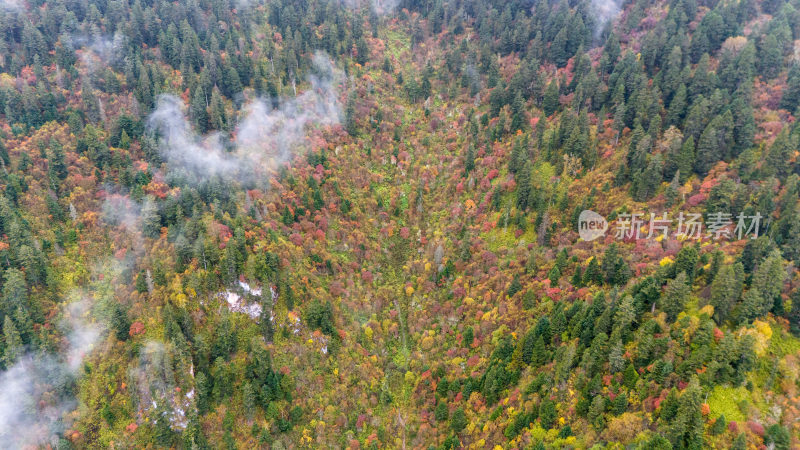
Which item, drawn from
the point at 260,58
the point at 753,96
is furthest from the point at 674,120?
the point at 260,58

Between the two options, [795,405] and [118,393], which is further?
[118,393]

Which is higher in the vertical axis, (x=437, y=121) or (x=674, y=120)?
(x=674, y=120)

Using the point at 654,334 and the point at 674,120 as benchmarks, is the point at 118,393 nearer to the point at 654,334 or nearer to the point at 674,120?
the point at 654,334

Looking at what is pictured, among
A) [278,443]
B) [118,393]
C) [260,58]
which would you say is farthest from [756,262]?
Result: [260,58]

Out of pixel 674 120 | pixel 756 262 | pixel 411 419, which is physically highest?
pixel 674 120

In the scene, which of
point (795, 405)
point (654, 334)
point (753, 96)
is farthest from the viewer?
point (753, 96)

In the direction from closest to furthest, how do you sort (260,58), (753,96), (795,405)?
1. (795,405)
2. (753,96)
3. (260,58)

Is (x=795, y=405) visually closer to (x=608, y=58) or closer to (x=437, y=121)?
(x=608, y=58)
